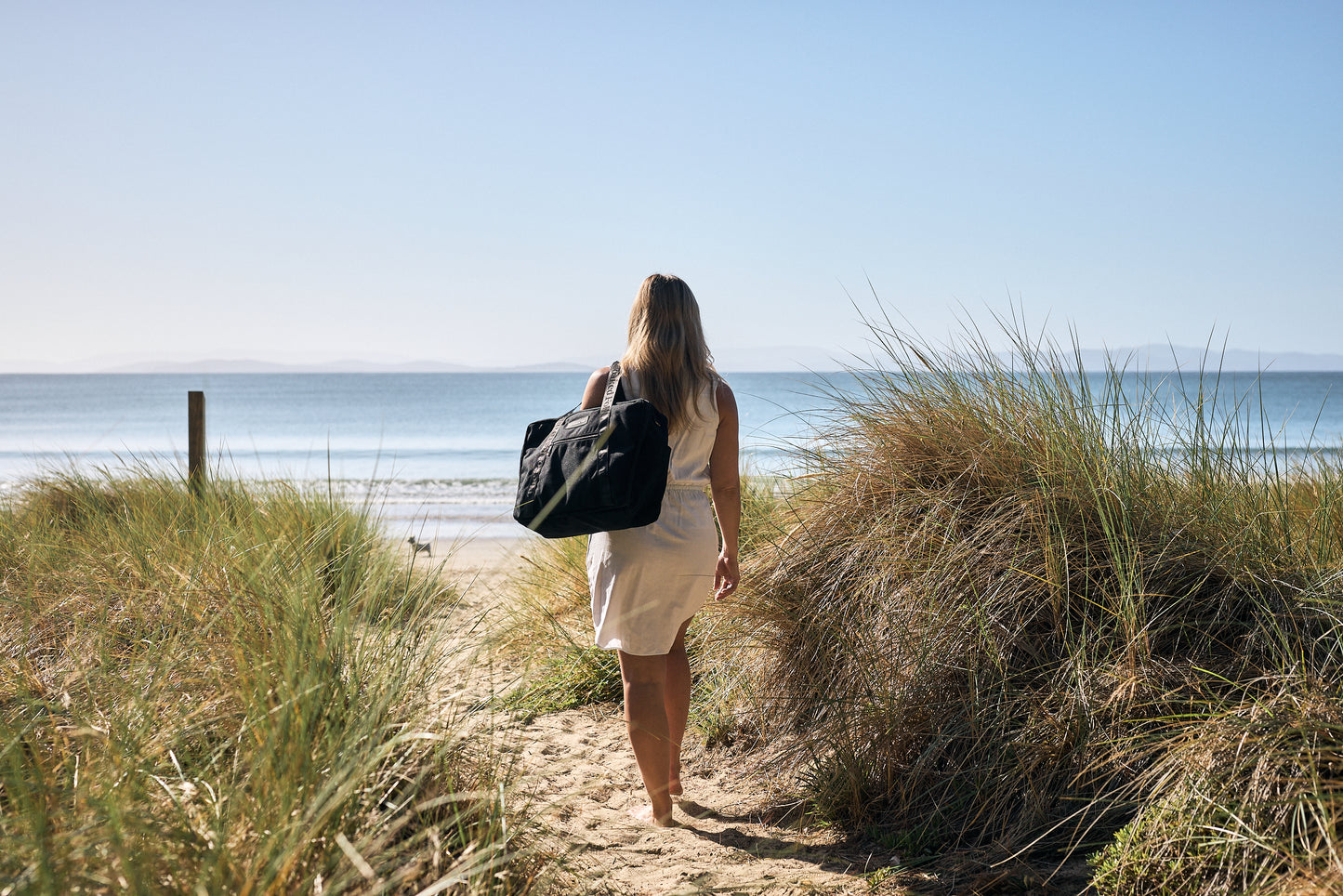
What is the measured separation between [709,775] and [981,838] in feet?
4.23

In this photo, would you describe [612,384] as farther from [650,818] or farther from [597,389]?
[650,818]

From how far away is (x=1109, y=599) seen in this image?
2.88m

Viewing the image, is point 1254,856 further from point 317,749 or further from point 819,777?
point 317,749

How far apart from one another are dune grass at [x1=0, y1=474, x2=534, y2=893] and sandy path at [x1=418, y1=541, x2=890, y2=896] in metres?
0.22

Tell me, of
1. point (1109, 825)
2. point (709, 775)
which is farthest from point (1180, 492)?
point (709, 775)

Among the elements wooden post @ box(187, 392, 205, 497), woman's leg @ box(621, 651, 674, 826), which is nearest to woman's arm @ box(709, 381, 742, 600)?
woman's leg @ box(621, 651, 674, 826)

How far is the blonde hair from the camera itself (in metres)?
3.14

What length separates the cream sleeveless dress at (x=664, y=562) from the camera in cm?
312

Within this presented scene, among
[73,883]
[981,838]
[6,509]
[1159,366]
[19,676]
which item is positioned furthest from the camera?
[6,509]

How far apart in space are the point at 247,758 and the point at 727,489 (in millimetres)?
1914

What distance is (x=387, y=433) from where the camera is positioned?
38281mm

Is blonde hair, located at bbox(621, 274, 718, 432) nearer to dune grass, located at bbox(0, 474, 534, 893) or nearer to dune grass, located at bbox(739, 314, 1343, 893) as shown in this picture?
dune grass, located at bbox(739, 314, 1343, 893)

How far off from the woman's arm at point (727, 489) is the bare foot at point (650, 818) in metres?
0.86

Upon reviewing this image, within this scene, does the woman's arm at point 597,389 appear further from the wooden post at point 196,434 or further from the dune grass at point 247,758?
the wooden post at point 196,434
